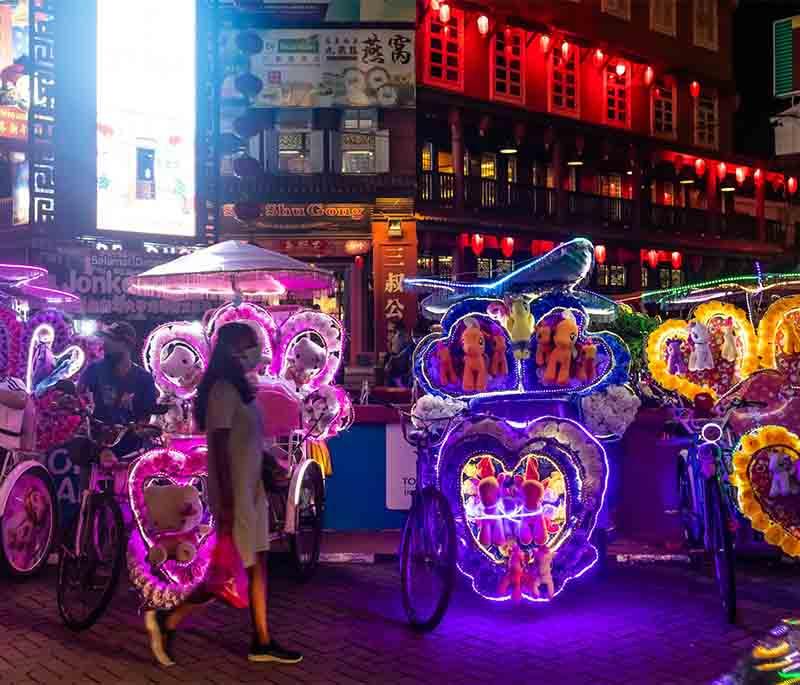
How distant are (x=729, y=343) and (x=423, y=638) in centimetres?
356

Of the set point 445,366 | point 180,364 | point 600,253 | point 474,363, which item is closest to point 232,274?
point 180,364

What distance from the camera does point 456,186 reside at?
24.9 meters

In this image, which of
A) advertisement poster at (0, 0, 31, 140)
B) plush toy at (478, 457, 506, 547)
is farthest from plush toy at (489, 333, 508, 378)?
advertisement poster at (0, 0, 31, 140)

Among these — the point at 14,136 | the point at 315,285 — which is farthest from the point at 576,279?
the point at 14,136

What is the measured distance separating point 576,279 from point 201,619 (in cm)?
343

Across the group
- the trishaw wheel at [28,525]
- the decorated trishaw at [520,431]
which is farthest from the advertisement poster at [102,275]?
the decorated trishaw at [520,431]

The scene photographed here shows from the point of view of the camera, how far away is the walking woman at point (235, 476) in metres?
5.43

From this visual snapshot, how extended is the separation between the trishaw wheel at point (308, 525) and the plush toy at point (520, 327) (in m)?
1.79

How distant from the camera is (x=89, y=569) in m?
6.22

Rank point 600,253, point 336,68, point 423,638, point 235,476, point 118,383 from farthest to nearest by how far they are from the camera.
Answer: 1. point 600,253
2. point 336,68
3. point 118,383
4. point 423,638
5. point 235,476

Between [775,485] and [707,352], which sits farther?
[707,352]

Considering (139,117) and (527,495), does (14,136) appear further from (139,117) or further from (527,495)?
(527,495)

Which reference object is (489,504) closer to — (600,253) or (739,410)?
(739,410)

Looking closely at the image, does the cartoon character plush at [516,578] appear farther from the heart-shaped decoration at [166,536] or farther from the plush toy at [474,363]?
the heart-shaped decoration at [166,536]
